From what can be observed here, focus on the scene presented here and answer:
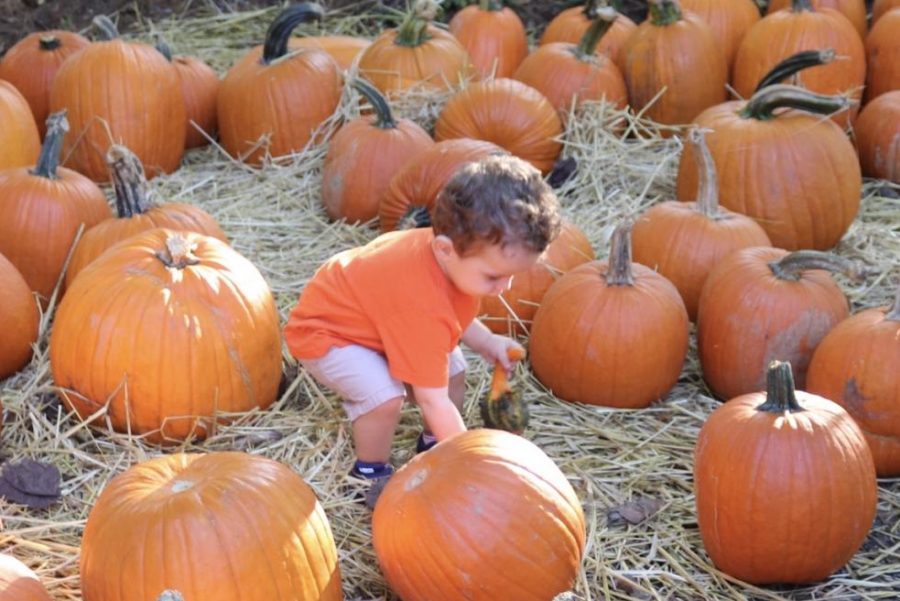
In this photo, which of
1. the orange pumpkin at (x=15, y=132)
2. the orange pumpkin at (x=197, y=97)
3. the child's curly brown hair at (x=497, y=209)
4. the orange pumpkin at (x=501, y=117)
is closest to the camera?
the child's curly brown hair at (x=497, y=209)

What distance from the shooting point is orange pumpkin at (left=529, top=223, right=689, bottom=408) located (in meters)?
4.47

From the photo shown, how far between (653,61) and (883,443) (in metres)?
3.32

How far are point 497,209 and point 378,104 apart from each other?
2.63 metres

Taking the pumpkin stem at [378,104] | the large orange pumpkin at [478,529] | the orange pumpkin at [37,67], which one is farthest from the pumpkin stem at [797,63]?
the orange pumpkin at [37,67]

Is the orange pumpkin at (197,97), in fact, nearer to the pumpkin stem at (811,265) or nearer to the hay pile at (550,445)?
the hay pile at (550,445)

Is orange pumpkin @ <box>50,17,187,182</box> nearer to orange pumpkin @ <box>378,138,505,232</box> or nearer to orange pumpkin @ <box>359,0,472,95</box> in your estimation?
orange pumpkin @ <box>359,0,472,95</box>

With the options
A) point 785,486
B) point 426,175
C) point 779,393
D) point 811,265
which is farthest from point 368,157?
point 785,486

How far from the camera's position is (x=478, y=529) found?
3191 mm

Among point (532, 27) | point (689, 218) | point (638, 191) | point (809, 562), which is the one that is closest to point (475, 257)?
point (809, 562)

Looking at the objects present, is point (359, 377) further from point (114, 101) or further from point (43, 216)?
point (114, 101)

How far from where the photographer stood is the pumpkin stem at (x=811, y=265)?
13.4 feet

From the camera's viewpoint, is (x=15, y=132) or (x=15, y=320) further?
(x=15, y=132)

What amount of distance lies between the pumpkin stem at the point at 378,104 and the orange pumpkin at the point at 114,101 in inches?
44.3

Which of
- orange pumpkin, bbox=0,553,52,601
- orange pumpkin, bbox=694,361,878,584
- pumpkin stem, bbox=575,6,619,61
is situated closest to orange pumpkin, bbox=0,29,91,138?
pumpkin stem, bbox=575,6,619,61
